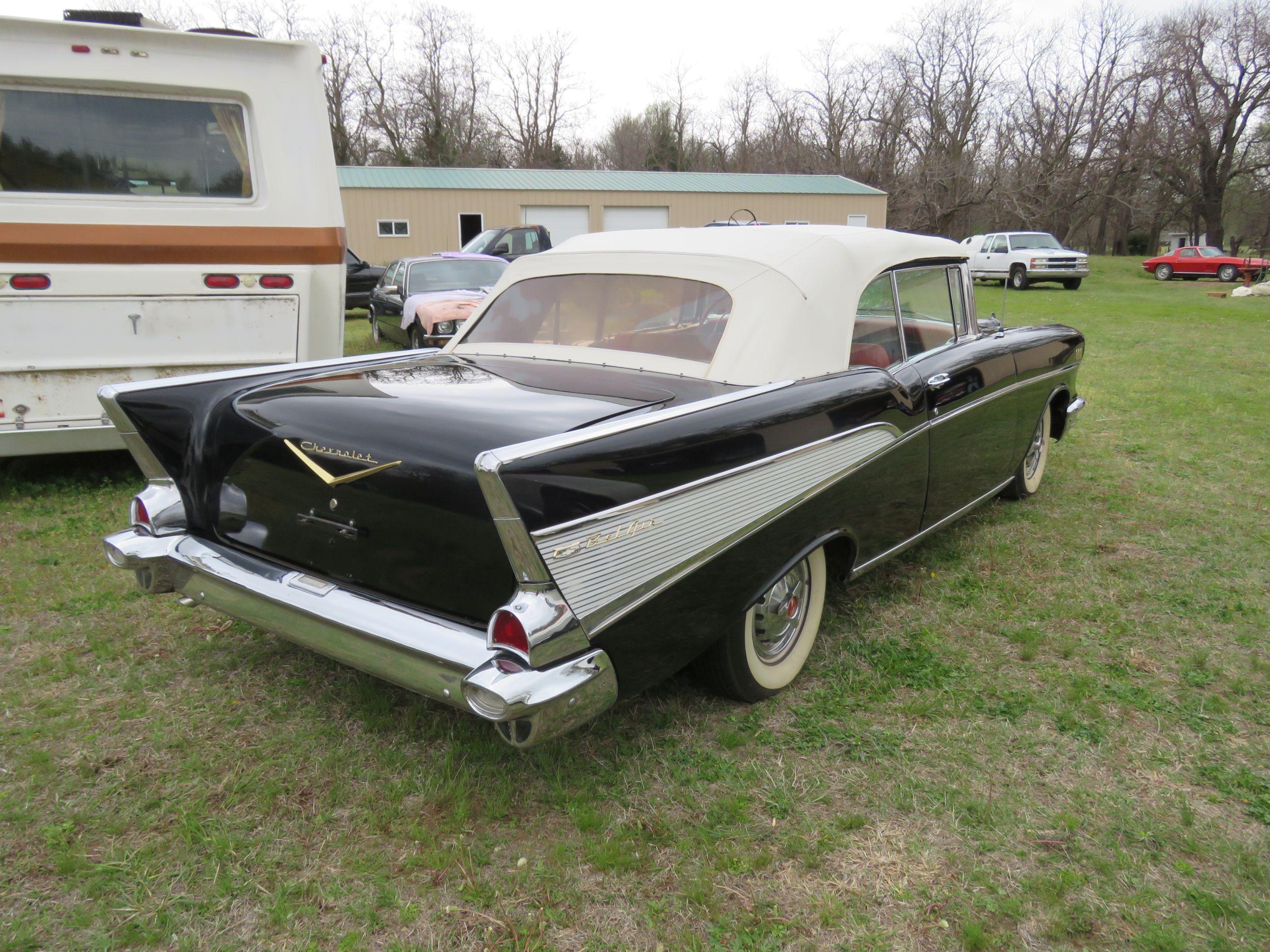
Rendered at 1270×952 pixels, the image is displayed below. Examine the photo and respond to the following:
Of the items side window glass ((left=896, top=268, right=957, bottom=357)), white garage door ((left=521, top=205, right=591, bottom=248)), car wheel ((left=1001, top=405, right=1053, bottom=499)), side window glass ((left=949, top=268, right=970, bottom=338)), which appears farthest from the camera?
white garage door ((left=521, top=205, right=591, bottom=248))

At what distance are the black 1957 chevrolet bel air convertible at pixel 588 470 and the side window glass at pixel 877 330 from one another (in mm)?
13

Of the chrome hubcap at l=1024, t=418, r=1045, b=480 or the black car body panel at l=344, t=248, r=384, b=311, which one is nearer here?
the chrome hubcap at l=1024, t=418, r=1045, b=480

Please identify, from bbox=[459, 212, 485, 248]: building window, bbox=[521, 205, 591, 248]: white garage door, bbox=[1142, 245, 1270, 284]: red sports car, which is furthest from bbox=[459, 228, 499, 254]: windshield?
bbox=[1142, 245, 1270, 284]: red sports car

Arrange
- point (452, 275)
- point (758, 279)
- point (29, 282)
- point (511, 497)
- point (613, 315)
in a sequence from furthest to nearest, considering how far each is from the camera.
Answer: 1. point (452, 275)
2. point (29, 282)
3. point (613, 315)
4. point (758, 279)
5. point (511, 497)

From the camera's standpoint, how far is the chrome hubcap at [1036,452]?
5.02m

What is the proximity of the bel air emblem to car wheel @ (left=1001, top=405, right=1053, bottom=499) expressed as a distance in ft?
11.0

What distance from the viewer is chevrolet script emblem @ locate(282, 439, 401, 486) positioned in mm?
2344

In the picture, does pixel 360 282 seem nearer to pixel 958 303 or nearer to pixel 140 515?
pixel 958 303

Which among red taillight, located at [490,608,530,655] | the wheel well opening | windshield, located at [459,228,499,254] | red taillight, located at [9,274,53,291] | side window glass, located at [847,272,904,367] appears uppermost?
windshield, located at [459,228,499,254]

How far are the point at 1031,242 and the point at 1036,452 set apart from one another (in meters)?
22.0

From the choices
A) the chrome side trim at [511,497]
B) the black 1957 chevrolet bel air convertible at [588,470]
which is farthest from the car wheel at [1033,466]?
the chrome side trim at [511,497]

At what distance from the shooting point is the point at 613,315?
3.37 m

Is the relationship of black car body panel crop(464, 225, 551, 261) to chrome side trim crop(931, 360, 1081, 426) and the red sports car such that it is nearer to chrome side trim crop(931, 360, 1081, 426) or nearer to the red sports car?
chrome side trim crop(931, 360, 1081, 426)

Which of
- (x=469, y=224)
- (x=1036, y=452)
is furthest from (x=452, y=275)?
(x=469, y=224)
